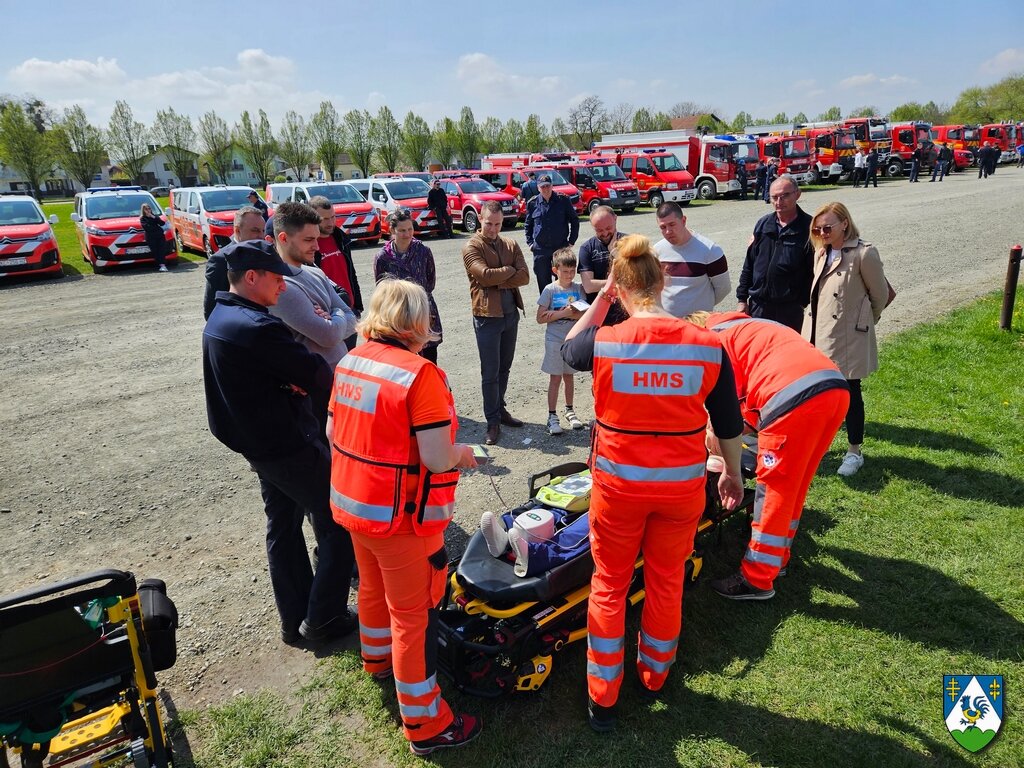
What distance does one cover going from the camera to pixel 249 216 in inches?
175

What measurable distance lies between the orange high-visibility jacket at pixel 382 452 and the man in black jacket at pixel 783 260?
11.1 feet

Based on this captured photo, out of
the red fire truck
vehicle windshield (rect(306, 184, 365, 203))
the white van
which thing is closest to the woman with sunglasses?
the white van

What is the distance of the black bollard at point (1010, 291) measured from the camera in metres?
7.48

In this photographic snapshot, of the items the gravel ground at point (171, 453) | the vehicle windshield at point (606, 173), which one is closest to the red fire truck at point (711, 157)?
the vehicle windshield at point (606, 173)

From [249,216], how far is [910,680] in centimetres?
467

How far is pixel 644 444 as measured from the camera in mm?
2514

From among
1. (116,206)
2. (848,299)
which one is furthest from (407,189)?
(848,299)

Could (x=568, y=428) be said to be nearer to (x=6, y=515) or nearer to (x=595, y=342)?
(x=595, y=342)

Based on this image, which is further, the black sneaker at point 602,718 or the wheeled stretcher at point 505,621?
the wheeled stretcher at point 505,621

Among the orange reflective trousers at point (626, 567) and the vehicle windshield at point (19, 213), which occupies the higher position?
the vehicle windshield at point (19, 213)

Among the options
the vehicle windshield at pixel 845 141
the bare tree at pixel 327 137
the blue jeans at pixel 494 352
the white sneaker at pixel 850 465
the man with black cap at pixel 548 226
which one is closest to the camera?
the white sneaker at pixel 850 465

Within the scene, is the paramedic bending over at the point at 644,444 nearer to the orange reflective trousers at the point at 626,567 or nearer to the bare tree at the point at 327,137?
the orange reflective trousers at the point at 626,567

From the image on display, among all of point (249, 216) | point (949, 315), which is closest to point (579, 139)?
point (949, 315)

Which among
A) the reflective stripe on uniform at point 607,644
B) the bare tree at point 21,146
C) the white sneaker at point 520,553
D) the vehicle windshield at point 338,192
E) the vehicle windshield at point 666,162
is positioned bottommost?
the reflective stripe on uniform at point 607,644
